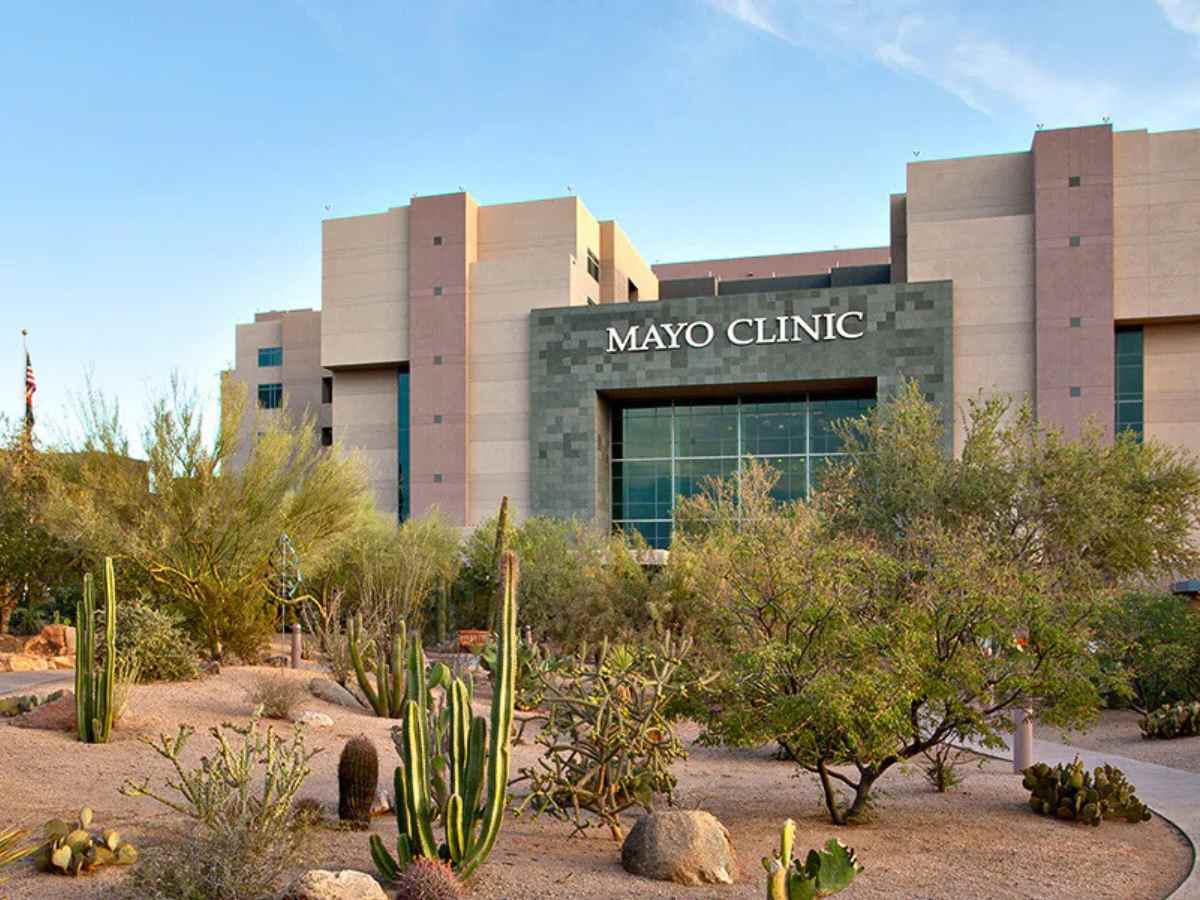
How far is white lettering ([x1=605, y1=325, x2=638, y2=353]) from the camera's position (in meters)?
51.5

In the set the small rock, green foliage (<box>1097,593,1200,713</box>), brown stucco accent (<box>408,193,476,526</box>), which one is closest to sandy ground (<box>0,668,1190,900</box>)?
the small rock

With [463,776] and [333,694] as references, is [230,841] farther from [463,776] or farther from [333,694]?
[333,694]

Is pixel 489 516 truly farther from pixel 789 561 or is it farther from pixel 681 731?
pixel 789 561

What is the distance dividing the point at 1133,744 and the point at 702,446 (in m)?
35.9

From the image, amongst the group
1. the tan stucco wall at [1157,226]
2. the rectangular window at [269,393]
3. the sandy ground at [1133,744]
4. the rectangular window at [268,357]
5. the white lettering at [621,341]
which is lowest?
the sandy ground at [1133,744]

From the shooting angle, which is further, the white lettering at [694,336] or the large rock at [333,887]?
the white lettering at [694,336]

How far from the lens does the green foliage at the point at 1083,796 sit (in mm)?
11078

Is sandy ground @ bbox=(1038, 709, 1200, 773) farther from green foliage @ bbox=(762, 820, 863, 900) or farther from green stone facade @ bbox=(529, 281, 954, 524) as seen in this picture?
green stone facade @ bbox=(529, 281, 954, 524)

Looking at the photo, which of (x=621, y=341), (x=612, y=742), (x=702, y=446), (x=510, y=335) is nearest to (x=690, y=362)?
(x=621, y=341)

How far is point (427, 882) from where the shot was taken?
749 cm

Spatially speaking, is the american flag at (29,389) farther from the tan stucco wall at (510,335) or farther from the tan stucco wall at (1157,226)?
the tan stucco wall at (1157,226)

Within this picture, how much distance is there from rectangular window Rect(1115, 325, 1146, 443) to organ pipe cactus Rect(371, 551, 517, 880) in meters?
44.1

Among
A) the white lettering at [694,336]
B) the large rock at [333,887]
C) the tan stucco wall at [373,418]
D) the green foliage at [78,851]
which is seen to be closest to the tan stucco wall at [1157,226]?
the white lettering at [694,336]

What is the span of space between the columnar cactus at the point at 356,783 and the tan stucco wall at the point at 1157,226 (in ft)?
143
